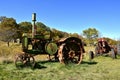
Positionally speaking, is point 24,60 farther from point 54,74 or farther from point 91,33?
point 91,33

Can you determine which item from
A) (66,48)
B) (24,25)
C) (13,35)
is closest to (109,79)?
(66,48)

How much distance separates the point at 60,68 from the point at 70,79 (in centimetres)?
252

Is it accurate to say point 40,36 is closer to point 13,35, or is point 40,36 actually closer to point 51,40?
point 51,40

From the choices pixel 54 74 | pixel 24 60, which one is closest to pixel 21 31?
pixel 24 60

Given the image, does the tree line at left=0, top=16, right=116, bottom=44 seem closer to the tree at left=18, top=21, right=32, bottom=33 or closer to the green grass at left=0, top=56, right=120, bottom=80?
the tree at left=18, top=21, right=32, bottom=33

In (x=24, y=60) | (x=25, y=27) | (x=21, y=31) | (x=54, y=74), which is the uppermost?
(x=25, y=27)

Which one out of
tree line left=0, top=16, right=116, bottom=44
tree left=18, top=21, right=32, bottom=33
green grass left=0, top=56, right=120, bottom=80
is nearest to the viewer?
green grass left=0, top=56, right=120, bottom=80

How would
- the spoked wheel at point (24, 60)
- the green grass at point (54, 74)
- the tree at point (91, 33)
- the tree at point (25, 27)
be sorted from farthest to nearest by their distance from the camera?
the tree at point (91, 33), the tree at point (25, 27), the spoked wheel at point (24, 60), the green grass at point (54, 74)

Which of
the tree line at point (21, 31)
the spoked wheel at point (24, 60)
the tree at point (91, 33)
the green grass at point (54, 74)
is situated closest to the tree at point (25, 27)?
the tree line at point (21, 31)

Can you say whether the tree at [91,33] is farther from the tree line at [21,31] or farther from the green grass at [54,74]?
the green grass at [54,74]

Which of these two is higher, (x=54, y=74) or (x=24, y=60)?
(x=24, y=60)

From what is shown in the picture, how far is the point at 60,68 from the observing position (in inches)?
503

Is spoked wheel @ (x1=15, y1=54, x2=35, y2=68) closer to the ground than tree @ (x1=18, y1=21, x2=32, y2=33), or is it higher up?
closer to the ground

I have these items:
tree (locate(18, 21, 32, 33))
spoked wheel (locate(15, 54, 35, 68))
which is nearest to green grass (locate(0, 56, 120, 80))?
spoked wheel (locate(15, 54, 35, 68))
